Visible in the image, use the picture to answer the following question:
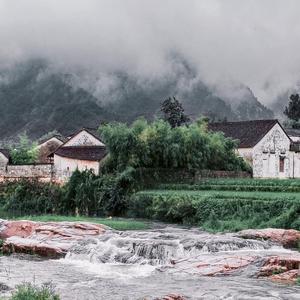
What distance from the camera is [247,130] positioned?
190 ft

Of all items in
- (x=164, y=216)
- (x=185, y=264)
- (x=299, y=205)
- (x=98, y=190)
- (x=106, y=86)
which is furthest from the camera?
(x=106, y=86)

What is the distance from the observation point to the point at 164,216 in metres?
35.1

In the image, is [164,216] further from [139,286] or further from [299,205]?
[139,286]

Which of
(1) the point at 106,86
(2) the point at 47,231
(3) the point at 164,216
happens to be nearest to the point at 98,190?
(3) the point at 164,216

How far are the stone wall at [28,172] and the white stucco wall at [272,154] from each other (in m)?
17.1

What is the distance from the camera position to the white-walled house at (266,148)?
2163 inches

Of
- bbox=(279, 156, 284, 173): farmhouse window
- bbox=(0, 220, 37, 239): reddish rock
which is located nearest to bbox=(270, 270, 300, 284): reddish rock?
bbox=(0, 220, 37, 239): reddish rock

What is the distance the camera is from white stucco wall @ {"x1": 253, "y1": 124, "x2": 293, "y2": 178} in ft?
180

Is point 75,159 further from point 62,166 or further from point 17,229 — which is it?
point 17,229

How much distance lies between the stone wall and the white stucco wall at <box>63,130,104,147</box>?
263 inches

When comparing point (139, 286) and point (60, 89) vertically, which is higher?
point (60, 89)

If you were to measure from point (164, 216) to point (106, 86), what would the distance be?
239 ft

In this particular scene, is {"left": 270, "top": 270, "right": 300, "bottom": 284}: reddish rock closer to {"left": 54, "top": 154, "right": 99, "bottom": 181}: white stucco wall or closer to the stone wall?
{"left": 54, "top": 154, "right": 99, "bottom": 181}: white stucco wall

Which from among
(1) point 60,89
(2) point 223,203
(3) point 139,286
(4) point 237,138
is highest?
(1) point 60,89
